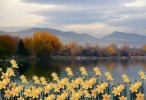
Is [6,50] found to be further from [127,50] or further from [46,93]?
[46,93]

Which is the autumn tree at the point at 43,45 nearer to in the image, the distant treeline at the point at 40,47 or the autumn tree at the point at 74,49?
the distant treeline at the point at 40,47

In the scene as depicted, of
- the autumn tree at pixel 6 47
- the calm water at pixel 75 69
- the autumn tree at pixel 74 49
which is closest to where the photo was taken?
the calm water at pixel 75 69

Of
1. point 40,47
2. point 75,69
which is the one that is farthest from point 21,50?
point 75,69

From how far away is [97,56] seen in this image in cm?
12350

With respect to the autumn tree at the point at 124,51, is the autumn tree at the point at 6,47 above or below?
above

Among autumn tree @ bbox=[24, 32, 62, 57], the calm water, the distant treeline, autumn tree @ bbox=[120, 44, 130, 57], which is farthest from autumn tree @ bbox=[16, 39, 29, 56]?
autumn tree @ bbox=[120, 44, 130, 57]

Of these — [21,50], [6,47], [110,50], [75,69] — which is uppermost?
[6,47]

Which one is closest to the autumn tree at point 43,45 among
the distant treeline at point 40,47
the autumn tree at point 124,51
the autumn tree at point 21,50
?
the distant treeline at point 40,47

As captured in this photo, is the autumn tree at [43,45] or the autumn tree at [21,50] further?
the autumn tree at [43,45]

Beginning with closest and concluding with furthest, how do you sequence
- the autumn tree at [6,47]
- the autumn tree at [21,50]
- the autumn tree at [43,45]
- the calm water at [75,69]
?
the calm water at [75,69] < the autumn tree at [6,47] < the autumn tree at [21,50] < the autumn tree at [43,45]

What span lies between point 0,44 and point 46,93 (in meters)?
82.3

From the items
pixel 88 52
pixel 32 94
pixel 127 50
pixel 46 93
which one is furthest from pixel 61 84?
pixel 127 50

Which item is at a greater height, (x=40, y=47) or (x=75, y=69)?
(x=40, y=47)

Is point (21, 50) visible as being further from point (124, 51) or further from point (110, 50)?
point (124, 51)
